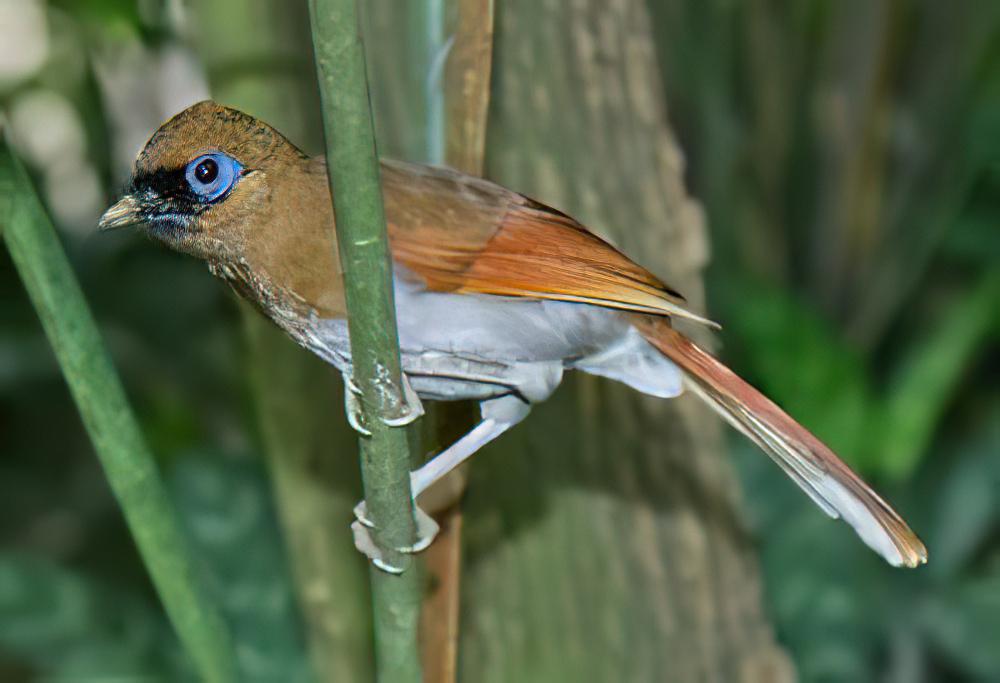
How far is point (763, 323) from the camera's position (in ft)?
8.37

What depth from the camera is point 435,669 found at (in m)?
1.36

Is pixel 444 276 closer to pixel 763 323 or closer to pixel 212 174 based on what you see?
pixel 212 174

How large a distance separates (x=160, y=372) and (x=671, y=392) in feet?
5.29

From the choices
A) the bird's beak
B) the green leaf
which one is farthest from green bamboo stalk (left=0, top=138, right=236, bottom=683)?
the green leaf

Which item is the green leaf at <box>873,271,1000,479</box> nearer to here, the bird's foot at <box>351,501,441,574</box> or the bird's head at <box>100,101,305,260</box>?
the bird's foot at <box>351,501,441,574</box>

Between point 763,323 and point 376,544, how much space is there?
1.53 m

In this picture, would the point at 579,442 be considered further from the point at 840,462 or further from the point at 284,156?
the point at 284,156

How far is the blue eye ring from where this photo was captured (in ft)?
3.83

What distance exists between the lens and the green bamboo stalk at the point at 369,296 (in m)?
0.81

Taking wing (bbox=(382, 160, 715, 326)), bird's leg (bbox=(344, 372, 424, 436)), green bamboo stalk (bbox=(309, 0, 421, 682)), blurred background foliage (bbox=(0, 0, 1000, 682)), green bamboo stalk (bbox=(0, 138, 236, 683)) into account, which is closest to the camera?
green bamboo stalk (bbox=(309, 0, 421, 682))

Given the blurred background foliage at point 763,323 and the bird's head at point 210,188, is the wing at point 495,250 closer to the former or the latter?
the bird's head at point 210,188

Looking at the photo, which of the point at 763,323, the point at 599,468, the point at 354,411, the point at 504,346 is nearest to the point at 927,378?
the point at 763,323

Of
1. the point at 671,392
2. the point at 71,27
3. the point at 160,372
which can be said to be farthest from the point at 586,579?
the point at 71,27

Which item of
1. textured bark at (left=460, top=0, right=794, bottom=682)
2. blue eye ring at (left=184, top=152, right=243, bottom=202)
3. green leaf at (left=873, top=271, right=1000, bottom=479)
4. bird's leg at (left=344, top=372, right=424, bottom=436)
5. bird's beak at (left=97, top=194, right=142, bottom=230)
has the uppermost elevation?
blue eye ring at (left=184, top=152, right=243, bottom=202)
